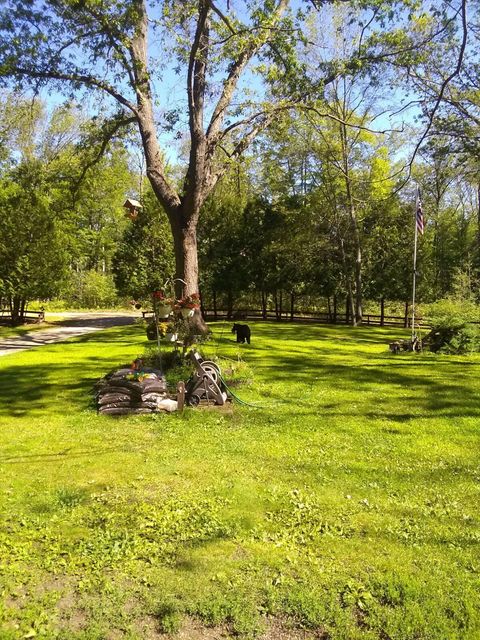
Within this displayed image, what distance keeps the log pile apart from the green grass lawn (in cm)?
30

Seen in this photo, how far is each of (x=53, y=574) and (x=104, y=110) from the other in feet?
50.0

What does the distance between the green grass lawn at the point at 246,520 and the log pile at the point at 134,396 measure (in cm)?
30

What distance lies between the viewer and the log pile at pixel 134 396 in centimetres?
771

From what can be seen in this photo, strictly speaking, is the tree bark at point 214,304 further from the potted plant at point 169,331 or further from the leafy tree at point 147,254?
the potted plant at point 169,331

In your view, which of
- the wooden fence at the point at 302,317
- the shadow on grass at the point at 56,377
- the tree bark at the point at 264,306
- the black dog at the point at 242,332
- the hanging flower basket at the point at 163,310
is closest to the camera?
the shadow on grass at the point at 56,377

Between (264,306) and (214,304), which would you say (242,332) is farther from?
(214,304)

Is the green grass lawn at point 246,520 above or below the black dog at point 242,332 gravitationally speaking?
below

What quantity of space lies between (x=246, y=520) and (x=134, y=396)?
12.8ft

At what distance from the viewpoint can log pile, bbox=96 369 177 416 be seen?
7.71m

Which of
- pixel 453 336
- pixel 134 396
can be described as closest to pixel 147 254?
pixel 453 336

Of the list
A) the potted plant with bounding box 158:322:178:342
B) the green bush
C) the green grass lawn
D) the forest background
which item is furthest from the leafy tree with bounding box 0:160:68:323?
the green bush

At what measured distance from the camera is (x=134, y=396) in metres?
7.83

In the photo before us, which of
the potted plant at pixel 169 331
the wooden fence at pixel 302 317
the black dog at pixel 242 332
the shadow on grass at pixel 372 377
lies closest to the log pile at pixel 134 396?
the potted plant at pixel 169 331

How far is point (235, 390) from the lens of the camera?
9.01 metres
